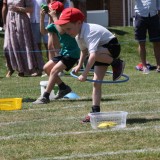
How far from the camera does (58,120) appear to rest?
360 inches

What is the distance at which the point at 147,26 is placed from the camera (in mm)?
15727

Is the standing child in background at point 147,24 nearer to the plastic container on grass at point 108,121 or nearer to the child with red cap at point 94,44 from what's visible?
the child with red cap at point 94,44

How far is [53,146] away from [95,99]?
183 centimetres

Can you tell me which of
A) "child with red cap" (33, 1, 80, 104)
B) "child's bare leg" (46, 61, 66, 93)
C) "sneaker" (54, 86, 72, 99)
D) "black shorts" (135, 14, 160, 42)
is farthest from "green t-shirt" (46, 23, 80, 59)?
"black shorts" (135, 14, 160, 42)

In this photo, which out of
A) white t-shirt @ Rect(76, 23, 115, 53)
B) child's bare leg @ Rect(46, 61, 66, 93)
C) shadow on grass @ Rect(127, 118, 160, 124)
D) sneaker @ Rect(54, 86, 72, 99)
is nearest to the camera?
white t-shirt @ Rect(76, 23, 115, 53)

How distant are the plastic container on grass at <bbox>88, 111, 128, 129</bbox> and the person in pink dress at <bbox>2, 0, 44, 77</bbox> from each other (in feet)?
24.2

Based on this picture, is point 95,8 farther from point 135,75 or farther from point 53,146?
point 53,146

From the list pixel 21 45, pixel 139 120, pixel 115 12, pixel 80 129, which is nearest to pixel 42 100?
pixel 139 120

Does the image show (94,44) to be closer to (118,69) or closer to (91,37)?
(91,37)

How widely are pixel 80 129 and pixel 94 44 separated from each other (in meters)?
1.03

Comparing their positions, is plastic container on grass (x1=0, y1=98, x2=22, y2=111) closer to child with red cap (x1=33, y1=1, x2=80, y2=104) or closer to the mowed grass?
the mowed grass

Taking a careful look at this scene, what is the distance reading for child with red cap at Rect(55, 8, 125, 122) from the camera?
8656 millimetres

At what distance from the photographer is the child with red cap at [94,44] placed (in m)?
8.66

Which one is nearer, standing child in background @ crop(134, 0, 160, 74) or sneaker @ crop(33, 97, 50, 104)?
sneaker @ crop(33, 97, 50, 104)
